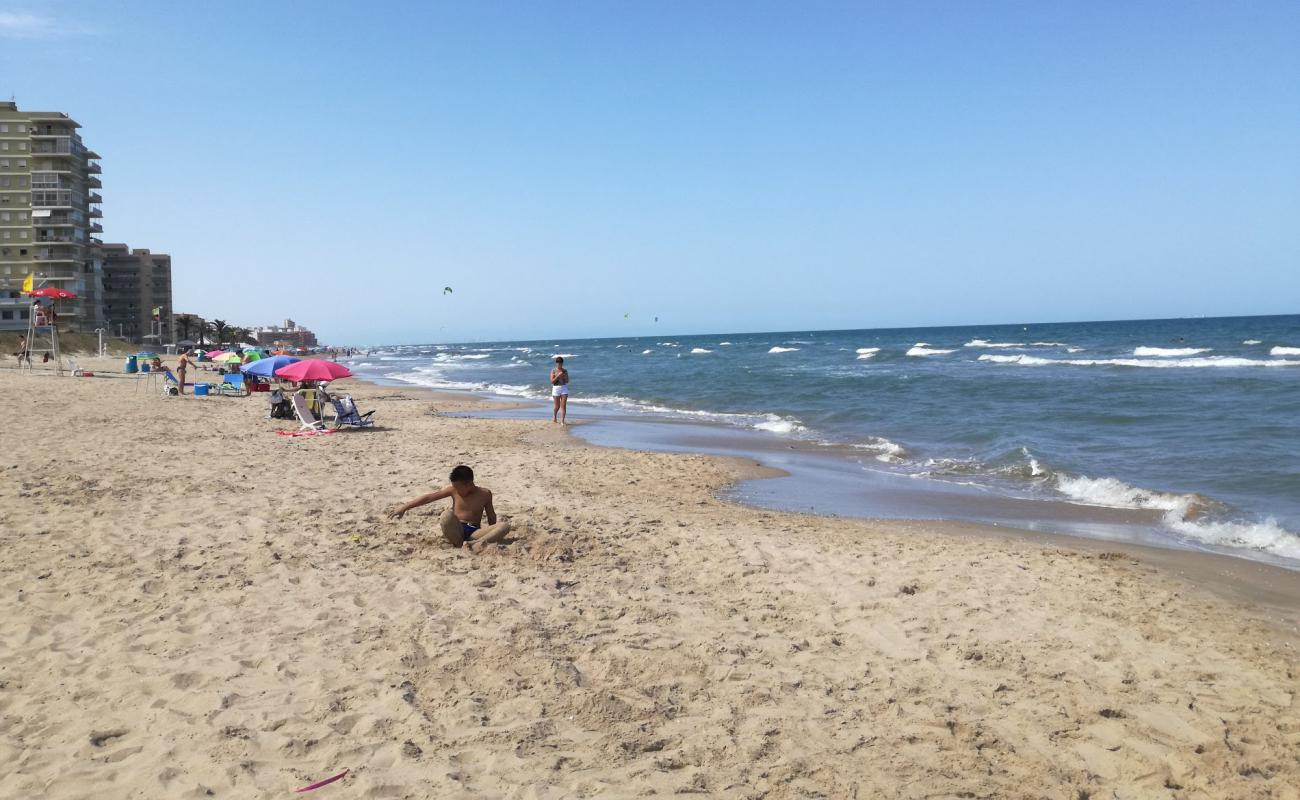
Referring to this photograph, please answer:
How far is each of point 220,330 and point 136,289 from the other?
46.0 feet

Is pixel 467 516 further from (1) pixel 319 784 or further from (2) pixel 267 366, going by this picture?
(2) pixel 267 366

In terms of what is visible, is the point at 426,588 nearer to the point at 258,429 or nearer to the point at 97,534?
the point at 97,534

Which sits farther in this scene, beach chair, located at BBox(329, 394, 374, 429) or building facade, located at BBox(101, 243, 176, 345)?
building facade, located at BBox(101, 243, 176, 345)

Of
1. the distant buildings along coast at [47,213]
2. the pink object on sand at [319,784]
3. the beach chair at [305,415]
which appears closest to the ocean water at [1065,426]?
the pink object on sand at [319,784]

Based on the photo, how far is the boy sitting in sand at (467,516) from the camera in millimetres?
6895

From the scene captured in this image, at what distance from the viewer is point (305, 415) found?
15922 mm

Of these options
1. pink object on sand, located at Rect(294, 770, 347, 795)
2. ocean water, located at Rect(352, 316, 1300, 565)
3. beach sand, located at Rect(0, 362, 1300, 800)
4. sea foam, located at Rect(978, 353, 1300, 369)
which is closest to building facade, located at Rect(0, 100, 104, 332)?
ocean water, located at Rect(352, 316, 1300, 565)

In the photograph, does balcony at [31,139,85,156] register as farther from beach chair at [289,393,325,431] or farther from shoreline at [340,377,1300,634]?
shoreline at [340,377,1300,634]

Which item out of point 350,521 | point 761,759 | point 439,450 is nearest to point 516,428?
point 439,450

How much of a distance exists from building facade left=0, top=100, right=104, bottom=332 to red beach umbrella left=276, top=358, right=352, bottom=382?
221ft

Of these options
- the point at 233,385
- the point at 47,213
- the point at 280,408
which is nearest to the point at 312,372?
the point at 280,408

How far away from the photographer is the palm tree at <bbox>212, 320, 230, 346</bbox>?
294ft

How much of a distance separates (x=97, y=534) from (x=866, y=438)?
12.9 metres

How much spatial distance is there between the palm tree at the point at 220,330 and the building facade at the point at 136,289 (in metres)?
4.71
